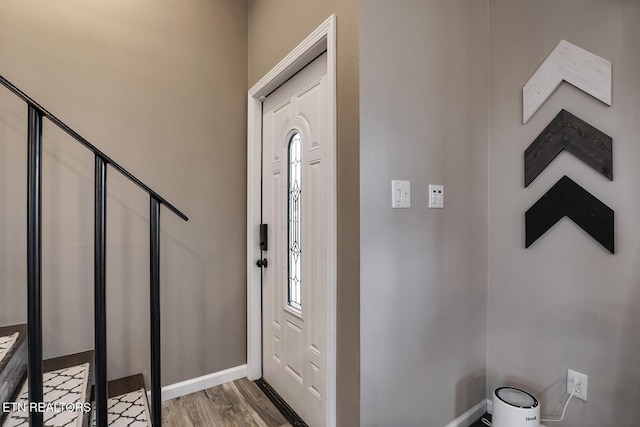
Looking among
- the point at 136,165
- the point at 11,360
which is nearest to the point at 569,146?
the point at 136,165

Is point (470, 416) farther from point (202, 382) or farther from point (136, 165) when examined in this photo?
point (136, 165)

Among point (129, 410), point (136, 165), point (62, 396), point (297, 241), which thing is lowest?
point (129, 410)

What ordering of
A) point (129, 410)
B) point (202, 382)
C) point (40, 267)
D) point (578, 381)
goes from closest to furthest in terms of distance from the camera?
point (40, 267)
point (578, 381)
point (129, 410)
point (202, 382)

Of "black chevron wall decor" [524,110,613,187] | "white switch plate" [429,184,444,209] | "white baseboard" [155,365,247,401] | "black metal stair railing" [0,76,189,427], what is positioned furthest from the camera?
"white baseboard" [155,365,247,401]

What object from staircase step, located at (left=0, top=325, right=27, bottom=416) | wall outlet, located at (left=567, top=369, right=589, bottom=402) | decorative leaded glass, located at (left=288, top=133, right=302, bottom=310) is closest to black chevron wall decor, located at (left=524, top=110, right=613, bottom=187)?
wall outlet, located at (left=567, top=369, right=589, bottom=402)

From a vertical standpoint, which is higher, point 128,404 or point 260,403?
point 128,404

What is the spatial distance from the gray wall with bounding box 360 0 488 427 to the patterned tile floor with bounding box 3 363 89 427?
1228mm

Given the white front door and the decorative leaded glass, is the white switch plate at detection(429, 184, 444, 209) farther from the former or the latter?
the decorative leaded glass

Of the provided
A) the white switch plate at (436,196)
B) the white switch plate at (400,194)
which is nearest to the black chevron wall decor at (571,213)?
the white switch plate at (436,196)

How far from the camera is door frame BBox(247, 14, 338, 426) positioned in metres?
1.40

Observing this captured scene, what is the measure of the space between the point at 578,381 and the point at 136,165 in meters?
2.68

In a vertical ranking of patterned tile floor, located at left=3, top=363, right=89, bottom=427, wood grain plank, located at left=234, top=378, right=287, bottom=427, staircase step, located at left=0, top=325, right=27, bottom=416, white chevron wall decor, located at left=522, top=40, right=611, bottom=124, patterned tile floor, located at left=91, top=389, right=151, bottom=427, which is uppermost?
white chevron wall decor, located at left=522, top=40, right=611, bottom=124

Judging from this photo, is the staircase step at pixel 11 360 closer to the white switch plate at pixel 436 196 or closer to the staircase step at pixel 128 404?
the staircase step at pixel 128 404

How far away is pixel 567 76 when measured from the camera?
1488mm
